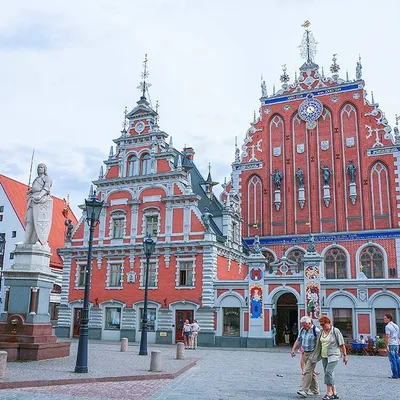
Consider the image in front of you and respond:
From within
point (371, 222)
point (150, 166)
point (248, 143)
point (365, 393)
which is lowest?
point (365, 393)

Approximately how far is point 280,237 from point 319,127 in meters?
8.60

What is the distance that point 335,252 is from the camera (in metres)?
32.7

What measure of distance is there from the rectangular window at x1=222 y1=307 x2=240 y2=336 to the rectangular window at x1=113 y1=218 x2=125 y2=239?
8.62 m

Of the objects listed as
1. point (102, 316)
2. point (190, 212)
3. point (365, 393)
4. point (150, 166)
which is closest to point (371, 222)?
point (190, 212)

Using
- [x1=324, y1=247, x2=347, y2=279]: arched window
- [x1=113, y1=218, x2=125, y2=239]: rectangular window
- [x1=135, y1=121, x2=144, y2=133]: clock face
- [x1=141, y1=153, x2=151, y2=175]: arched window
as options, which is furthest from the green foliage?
[x1=135, y1=121, x2=144, y2=133]: clock face

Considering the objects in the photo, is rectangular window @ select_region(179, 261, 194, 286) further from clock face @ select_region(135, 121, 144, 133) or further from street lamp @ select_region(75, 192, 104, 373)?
street lamp @ select_region(75, 192, 104, 373)

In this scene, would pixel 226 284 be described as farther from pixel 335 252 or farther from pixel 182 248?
pixel 335 252

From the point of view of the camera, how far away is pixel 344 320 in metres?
26.6

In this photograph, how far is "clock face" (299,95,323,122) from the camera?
35656mm

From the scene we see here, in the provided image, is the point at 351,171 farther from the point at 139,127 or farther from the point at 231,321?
the point at 139,127

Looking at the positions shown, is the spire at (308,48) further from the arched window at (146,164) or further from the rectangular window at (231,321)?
the rectangular window at (231,321)

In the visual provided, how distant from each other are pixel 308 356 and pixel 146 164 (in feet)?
76.5

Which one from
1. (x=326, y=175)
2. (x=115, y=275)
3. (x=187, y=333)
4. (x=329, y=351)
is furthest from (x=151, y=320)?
(x=329, y=351)

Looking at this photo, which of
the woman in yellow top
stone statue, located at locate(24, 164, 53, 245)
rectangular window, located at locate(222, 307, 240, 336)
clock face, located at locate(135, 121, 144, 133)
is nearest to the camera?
the woman in yellow top
